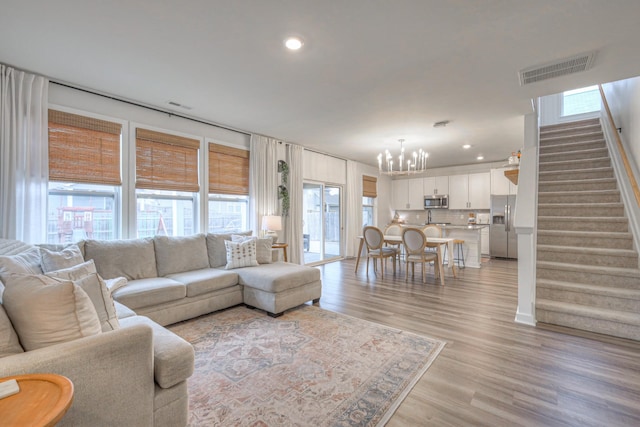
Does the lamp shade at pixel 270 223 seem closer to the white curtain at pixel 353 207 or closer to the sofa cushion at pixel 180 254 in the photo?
the sofa cushion at pixel 180 254

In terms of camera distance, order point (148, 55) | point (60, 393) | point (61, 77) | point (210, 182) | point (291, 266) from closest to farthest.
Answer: point (60, 393) → point (148, 55) → point (61, 77) → point (291, 266) → point (210, 182)

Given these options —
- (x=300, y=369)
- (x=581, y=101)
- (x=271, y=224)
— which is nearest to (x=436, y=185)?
(x=581, y=101)

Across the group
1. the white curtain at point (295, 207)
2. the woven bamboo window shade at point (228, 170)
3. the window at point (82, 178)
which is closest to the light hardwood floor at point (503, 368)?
the white curtain at point (295, 207)

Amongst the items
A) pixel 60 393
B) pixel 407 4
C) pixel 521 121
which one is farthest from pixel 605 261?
pixel 60 393

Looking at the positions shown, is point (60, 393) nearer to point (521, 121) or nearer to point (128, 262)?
point (128, 262)

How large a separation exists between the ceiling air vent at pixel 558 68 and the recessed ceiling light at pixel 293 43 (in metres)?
2.19

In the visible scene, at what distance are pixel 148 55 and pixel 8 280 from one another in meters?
2.17

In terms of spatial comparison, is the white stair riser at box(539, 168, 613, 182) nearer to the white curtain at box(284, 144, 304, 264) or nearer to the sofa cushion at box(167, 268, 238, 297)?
the white curtain at box(284, 144, 304, 264)

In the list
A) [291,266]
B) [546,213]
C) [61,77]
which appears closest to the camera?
[61,77]

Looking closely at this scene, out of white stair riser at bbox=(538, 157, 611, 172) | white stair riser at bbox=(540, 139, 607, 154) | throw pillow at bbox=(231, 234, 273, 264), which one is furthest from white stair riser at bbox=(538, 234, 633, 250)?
throw pillow at bbox=(231, 234, 273, 264)

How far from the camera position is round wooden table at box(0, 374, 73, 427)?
769 millimetres

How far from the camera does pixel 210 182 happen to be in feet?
14.9

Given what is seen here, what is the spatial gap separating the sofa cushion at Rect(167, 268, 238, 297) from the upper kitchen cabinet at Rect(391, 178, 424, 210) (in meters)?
6.62

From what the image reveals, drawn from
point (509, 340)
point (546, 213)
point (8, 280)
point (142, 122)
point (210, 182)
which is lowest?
point (509, 340)
